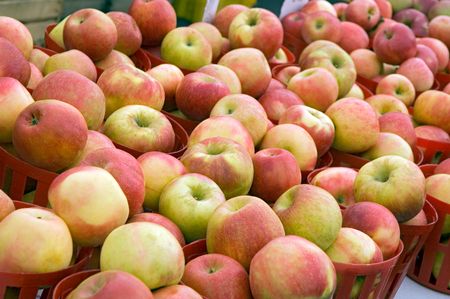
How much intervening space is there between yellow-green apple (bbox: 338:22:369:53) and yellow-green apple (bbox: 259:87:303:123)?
94cm

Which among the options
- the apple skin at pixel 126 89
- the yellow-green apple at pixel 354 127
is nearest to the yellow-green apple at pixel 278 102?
the yellow-green apple at pixel 354 127

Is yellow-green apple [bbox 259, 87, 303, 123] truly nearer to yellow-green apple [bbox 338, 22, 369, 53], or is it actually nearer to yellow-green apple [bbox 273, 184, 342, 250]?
yellow-green apple [bbox 273, 184, 342, 250]

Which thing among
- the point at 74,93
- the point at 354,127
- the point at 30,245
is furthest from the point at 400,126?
the point at 30,245

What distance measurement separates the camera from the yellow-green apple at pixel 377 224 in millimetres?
1806

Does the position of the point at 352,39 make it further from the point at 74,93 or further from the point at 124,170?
the point at 124,170

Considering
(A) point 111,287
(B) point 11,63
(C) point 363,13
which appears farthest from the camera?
(C) point 363,13

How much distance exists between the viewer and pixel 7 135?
174 centimetres

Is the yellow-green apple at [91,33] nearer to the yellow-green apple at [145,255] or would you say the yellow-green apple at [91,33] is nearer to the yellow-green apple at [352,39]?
the yellow-green apple at [145,255]

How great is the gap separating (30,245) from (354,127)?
4.50ft

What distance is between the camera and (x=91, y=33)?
2352 millimetres

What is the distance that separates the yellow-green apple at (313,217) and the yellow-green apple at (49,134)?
0.52 metres

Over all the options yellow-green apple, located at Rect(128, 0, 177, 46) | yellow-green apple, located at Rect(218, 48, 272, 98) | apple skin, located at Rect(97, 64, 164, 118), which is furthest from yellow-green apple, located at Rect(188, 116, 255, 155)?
yellow-green apple, located at Rect(128, 0, 177, 46)

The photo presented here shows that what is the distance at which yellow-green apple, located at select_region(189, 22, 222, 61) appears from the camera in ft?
9.43

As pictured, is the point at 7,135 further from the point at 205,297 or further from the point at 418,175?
the point at 418,175
